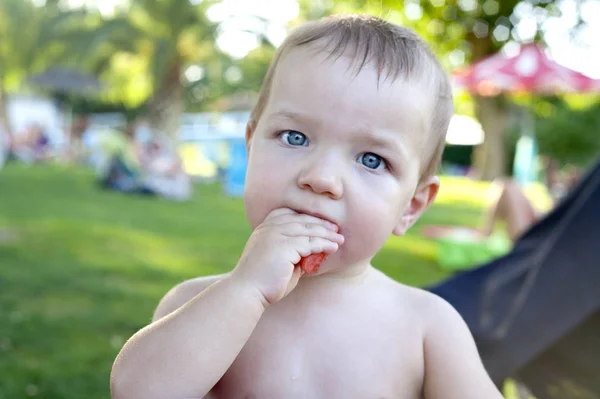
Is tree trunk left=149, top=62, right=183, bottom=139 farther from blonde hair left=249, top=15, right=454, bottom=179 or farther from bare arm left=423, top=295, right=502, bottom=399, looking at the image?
bare arm left=423, top=295, right=502, bottom=399

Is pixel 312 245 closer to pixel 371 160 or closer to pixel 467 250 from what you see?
pixel 371 160

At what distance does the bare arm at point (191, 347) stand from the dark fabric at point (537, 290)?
53.4 inches

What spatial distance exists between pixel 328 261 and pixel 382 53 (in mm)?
412

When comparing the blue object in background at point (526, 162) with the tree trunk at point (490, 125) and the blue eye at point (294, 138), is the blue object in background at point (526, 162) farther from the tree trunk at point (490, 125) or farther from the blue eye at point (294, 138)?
the blue eye at point (294, 138)

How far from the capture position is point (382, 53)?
1258 millimetres

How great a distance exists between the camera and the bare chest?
1248mm

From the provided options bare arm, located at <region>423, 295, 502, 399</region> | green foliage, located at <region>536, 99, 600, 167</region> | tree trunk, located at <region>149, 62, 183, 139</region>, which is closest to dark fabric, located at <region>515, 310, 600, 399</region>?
bare arm, located at <region>423, 295, 502, 399</region>

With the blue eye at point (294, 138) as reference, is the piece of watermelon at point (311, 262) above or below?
below

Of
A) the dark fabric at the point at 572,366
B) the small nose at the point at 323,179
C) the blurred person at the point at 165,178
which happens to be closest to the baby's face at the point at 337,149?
the small nose at the point at 323,179

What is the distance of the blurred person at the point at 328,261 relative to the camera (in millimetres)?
1103

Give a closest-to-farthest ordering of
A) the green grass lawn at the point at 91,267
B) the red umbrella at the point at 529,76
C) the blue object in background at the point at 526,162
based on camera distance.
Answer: the green grass lawn at the point at 91,267
the red umbrella at the point at 529,76
the blue object in background at the point at 526,162

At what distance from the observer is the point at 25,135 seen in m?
24.0

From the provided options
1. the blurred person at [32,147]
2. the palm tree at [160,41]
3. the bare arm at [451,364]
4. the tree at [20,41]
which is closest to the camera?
the bare arm at [451,364]

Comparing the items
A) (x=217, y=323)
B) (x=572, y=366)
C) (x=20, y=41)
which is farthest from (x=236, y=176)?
(x=20, y=41)
